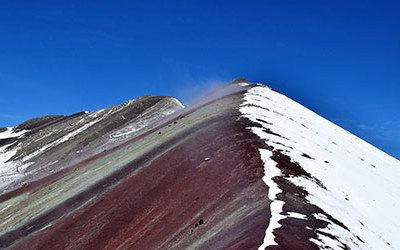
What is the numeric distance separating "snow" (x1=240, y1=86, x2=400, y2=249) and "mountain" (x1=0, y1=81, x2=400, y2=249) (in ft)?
0.39

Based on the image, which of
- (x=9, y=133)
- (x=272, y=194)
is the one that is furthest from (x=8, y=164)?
(x=272, y=194)

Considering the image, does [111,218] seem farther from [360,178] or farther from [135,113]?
[135,113]

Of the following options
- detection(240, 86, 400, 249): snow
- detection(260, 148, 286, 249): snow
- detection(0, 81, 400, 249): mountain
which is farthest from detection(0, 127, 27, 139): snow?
detection(260, 148, 286, 249): snow

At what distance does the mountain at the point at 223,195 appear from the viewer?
21422 mm

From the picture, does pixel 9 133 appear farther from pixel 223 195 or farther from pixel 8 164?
pixel 223 195

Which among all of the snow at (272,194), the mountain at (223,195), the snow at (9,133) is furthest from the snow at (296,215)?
the snow at (9,133)

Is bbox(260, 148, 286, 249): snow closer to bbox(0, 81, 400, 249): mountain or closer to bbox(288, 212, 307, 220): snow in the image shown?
bbox(0, 81, 400, 249): mountain

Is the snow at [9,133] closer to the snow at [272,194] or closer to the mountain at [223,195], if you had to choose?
the mountain at [223,195]

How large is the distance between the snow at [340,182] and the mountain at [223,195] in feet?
0.39

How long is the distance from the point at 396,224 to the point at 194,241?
13.7 m

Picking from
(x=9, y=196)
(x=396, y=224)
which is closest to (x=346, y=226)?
(x=396, y=224)

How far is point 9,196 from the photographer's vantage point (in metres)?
64.1

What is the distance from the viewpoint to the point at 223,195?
2722cm

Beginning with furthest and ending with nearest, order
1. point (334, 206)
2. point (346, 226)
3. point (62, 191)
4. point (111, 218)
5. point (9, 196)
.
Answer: point (9, 196) → point (62, 191) → point (111, 218) → point (334, 206) → point (346, 226)
